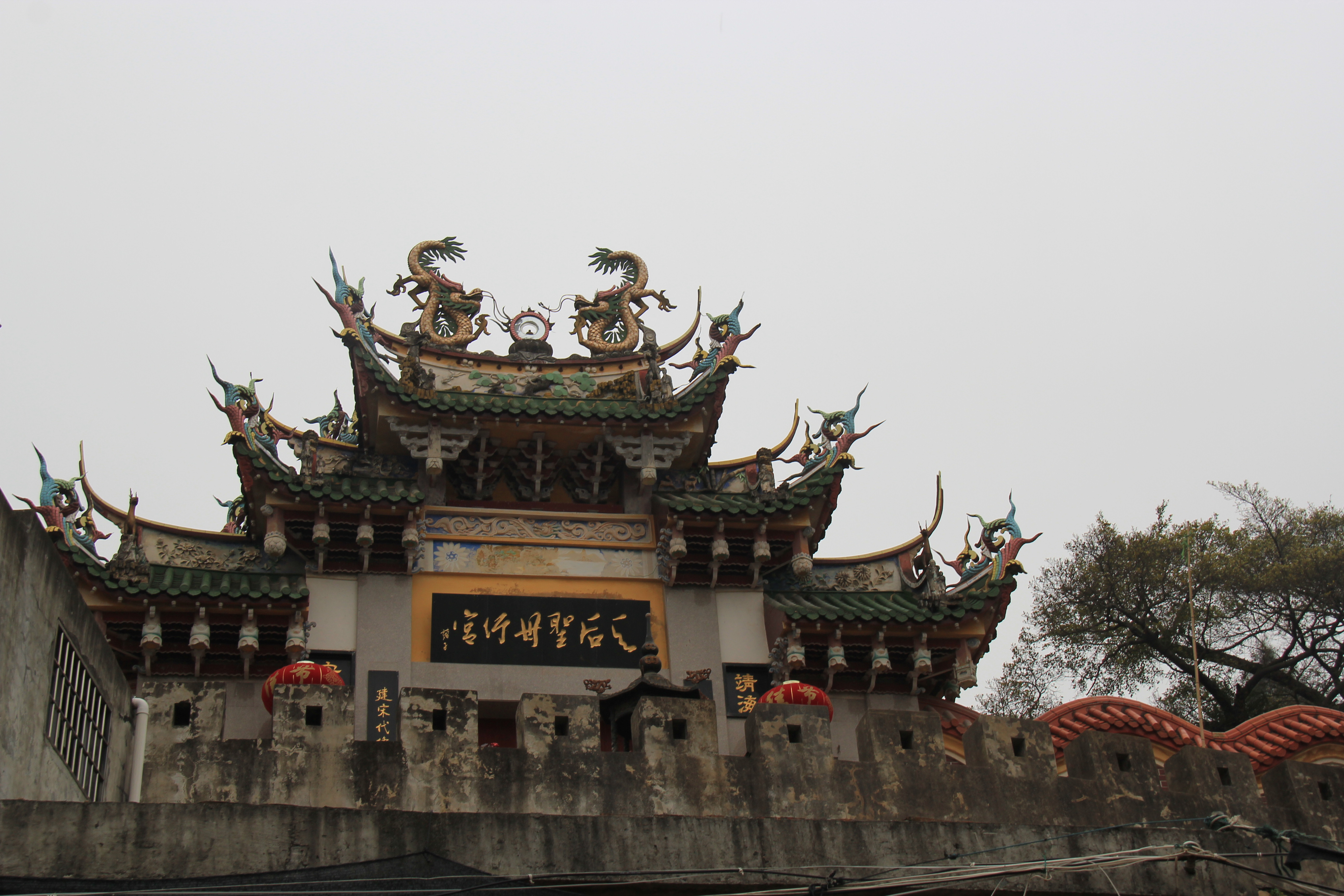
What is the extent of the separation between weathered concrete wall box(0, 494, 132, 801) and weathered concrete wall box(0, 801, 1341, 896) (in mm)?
493

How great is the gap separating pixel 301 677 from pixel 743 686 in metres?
5.25

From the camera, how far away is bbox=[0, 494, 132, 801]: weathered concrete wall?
8.94 meters

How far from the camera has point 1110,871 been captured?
1141cm

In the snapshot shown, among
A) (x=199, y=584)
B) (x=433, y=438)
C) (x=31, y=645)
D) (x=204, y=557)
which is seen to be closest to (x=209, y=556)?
(x=204, y=557)

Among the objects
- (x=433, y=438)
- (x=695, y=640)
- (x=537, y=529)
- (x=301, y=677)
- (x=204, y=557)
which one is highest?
(x=433, y=438)

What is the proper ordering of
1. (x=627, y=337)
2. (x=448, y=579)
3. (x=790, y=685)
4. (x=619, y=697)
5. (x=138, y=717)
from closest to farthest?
(x=138, y=717) < (x=619, y=697) < (x=790, y=685) < (x=448, y=579) < (x=627, y=337)

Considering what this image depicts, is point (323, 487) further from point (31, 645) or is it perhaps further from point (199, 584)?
point (31, 645)

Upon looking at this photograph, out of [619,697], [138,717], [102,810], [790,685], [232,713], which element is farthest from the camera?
[232,713]

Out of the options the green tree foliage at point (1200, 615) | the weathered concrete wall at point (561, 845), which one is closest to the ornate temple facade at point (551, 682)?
the weathered concrete wall at point (561, 845)

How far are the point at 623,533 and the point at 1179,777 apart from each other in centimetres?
710

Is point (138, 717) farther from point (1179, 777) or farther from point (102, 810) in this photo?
point (1179, 777)

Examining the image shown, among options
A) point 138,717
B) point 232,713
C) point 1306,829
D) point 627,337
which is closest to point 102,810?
point 138,717

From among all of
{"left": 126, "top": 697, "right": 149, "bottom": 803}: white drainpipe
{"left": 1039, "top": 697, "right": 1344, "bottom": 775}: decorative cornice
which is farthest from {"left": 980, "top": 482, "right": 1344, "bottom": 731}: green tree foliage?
{"left": 126, "top": 697, "right": 149, "bottom": 803}: white drainpipe

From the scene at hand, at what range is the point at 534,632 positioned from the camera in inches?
634
